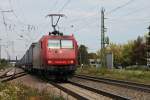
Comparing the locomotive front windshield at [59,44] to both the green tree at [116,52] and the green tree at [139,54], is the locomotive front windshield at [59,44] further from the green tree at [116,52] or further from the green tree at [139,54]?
the green tree at [116,52]

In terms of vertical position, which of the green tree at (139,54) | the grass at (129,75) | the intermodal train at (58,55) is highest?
the green tree at (139,54)

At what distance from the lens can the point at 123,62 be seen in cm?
13662

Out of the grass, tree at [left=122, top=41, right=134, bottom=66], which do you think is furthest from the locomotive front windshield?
tree at [left=122, top=41, right=134, bottom=66]

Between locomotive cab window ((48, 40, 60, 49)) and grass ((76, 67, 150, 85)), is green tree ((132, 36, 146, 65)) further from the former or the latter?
locomotive cab window ((48, 40, 60, 49))

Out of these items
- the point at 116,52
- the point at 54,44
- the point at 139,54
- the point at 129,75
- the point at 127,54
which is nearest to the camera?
the point at 54,44

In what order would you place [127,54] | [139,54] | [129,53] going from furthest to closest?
[127,54] → [129,53] → [139,54]

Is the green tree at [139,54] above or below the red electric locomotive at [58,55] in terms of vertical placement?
above

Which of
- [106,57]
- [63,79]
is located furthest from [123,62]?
[63,79]

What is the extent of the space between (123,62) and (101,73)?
293 feet

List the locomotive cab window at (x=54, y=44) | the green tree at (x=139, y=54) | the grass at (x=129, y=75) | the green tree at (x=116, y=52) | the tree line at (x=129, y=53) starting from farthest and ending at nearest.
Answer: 1. the green tree at (x=116, y=52)
2. the tree line at (x=129, y=53)
3. the green tree at (x=139, y=54)
4. the grass at (x=129, y=75)
5. the locomotive cab window at (x=54, y=44)

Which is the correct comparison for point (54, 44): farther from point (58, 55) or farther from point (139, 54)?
point (139, 54)

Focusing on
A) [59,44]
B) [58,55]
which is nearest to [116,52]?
[59,44]

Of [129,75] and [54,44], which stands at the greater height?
[54,44]

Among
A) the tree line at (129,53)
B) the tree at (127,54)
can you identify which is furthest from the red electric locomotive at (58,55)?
the tree at (127,54)
